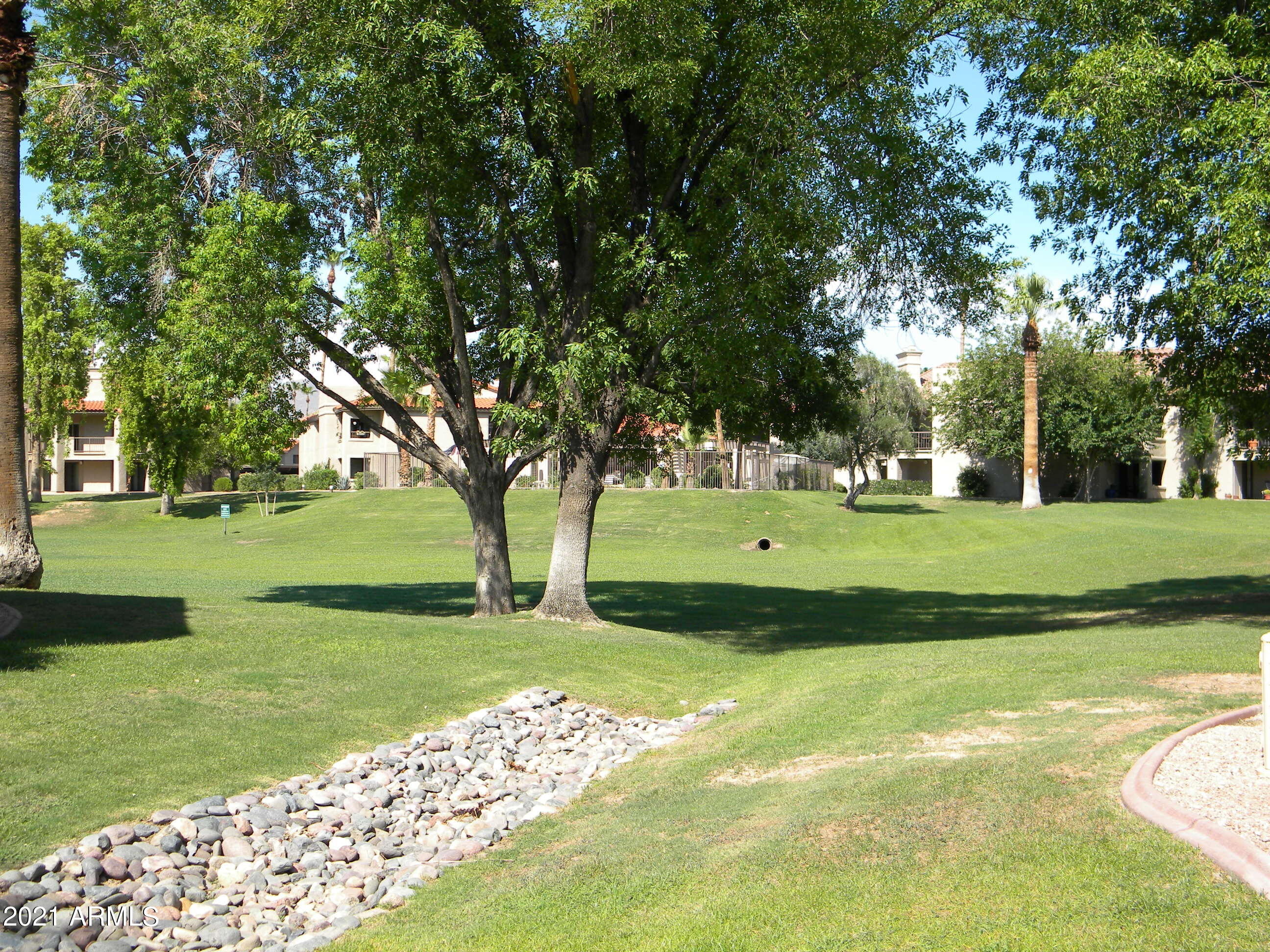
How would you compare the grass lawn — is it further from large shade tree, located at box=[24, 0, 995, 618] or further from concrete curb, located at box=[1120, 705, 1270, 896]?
large shade tree, located at box=[24, 0, 995, 618]

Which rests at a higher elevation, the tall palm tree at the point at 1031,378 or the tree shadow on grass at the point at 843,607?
Answer: the tall palm tree at the point at 1031,378

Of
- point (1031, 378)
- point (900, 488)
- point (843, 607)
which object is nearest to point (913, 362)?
point (900, 488)

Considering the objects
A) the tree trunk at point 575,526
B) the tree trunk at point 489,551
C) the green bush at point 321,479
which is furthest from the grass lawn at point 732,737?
the green bush at point 321,479

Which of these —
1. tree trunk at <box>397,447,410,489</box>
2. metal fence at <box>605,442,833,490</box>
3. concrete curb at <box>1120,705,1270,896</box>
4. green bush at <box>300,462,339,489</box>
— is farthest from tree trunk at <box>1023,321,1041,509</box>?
concrete curb at <box>1120,705,1270,896</box>

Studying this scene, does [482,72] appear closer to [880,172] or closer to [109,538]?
[880,172]

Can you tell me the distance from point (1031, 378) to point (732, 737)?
143 feet

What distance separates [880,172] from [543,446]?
7.23 metres

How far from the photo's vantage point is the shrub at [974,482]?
6166 centimetres

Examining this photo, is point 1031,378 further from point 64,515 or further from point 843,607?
point 64,515

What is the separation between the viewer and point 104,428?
73.1m

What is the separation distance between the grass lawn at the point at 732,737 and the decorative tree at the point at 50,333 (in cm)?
3039

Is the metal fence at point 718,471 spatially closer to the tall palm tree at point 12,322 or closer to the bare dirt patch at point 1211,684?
the tall palm tree at point 12,322

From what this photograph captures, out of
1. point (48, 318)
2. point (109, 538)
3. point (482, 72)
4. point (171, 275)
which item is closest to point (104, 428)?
point (48, 318)

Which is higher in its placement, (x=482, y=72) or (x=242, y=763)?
(x=482, y=72)
